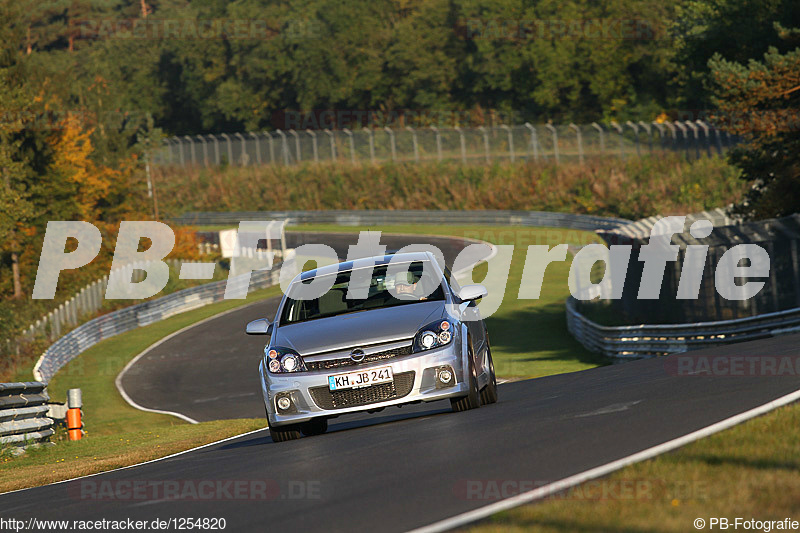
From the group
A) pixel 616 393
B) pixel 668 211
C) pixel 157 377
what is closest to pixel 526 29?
pixel 668 211

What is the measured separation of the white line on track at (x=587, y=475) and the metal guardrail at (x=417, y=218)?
45.7 meters

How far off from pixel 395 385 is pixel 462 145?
60365 mm

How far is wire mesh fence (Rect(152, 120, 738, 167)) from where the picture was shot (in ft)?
199

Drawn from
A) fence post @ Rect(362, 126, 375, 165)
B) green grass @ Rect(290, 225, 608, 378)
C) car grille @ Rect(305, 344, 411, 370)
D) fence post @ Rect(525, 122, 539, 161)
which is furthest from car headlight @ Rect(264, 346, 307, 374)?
fence post @ Rect(362, 126, 375, 165)

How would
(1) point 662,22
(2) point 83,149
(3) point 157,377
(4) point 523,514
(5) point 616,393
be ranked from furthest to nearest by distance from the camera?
(1) point 662,22
(2) point 83,149
(3) point 157,377
(5) point 616,393
(4) point 523,514

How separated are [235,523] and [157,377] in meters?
25.4

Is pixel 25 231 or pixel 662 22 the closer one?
pixel 25 231

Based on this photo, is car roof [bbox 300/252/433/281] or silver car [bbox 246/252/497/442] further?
car roof [bbox 300/252/433/281]

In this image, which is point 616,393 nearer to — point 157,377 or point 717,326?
point 717,326

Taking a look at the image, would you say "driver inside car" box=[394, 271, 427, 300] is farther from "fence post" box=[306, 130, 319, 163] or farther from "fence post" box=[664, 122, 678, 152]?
"fence post" box=[306, 130, 319, 163]

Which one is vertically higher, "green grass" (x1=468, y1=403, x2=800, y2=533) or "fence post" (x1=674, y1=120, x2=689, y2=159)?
"green grass" (x1=468, y1=403, x2=800, y2=533)

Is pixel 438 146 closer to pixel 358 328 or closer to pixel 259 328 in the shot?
pixel 259 328

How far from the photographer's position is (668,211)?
57.6 meters

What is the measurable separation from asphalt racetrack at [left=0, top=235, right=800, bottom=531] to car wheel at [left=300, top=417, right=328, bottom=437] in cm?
23
